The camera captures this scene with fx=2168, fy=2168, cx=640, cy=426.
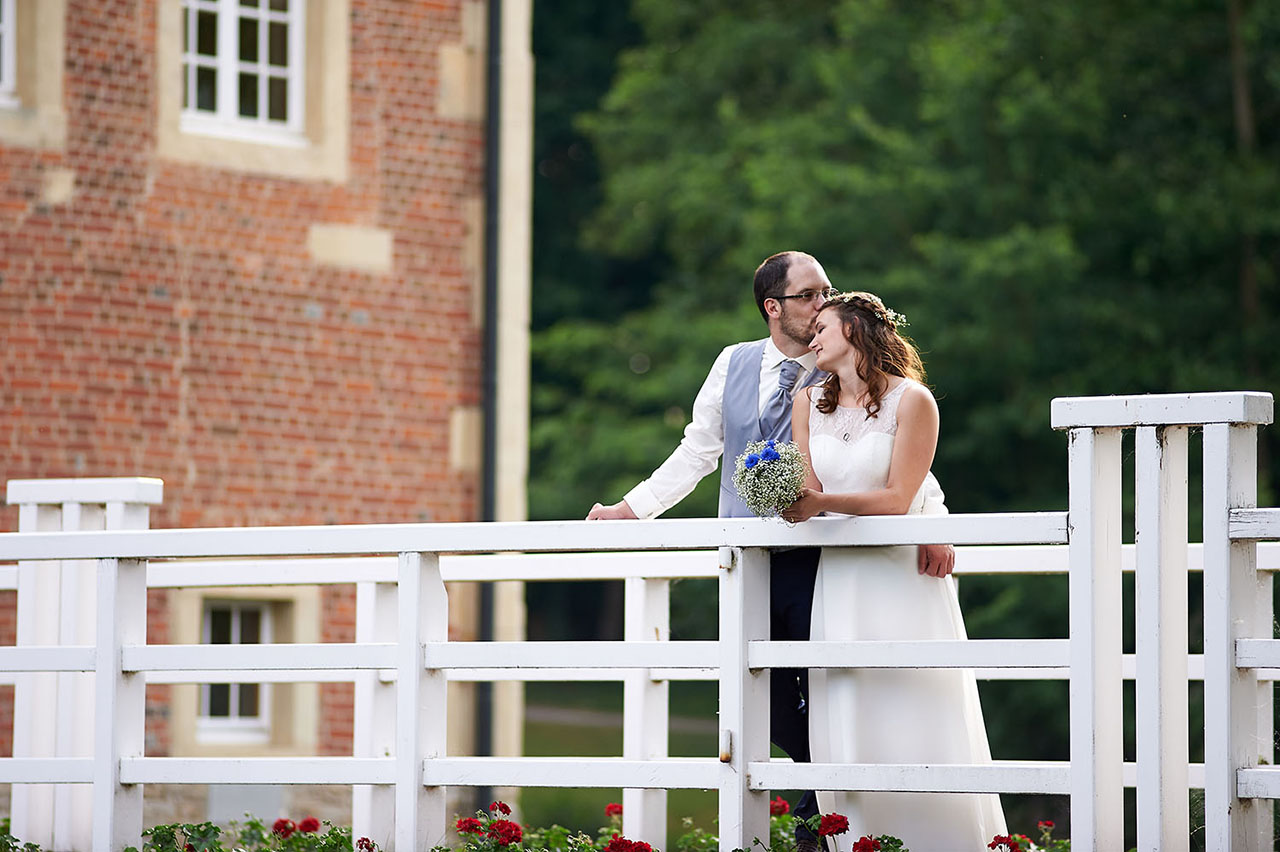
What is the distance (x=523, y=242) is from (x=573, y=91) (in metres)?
25.5

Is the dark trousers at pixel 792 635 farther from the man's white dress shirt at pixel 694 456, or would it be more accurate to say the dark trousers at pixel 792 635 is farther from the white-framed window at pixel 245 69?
the white-framed window at pixel 245 69

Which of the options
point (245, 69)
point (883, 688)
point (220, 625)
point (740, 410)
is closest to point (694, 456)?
point (740, 410)

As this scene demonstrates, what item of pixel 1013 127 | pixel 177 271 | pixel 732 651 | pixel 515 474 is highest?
pixel 1013 127

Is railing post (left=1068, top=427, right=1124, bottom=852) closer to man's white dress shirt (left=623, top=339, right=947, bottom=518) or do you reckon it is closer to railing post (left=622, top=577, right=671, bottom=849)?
man's white dress shirt (left=623, top=339, right=947, bottom=518)

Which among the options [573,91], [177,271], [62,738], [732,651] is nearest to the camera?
[732,651]

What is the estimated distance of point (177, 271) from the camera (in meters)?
12.2

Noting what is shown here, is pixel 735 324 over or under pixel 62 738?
over

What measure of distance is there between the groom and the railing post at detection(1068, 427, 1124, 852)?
728 millimetres

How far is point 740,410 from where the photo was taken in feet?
21.5

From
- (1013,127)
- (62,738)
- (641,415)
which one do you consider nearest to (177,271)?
(62,738)

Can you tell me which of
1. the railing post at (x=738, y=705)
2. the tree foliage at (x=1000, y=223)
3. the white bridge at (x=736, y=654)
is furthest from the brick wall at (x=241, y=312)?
the tree foliage at (x=1000, y=223)

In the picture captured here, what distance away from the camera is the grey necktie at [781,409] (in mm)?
6441

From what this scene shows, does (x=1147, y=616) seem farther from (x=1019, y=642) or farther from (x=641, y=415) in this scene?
(x=641, y=415)

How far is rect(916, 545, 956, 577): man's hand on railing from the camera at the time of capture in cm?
594
